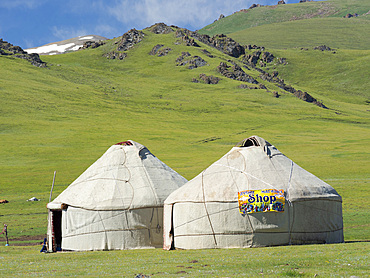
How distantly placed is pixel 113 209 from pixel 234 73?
11761 centimetres

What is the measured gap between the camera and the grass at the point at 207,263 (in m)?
9.89

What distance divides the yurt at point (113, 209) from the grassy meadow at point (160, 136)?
1.17m

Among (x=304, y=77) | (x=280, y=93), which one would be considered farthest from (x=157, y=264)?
(x=304, y=77)

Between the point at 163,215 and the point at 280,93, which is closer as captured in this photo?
the point at 163,215

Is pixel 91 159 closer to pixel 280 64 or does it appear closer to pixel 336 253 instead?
pixel 336 253

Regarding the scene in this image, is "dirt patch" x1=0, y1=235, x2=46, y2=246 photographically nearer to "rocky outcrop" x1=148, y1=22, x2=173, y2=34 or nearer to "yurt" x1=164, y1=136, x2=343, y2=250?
"yurt" x1=164, y1=136, x2=343, y2=250

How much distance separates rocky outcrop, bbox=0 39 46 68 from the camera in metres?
125

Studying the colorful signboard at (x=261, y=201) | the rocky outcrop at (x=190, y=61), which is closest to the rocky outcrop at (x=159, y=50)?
the rocky outcrop at (x=190, y=61)

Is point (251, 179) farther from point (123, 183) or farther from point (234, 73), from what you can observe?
point (234, 73)

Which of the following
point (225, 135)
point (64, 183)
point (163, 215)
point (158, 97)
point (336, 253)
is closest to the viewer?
point (336, 253)

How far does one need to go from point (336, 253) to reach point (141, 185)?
24.6 ft

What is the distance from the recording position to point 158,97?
10481 centimetres

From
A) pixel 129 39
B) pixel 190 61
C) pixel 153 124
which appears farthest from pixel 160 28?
pixel 153 124

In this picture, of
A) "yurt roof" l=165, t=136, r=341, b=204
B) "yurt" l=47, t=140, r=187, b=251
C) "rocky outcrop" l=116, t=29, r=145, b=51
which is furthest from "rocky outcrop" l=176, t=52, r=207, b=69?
"yurt roof" l=165, t=136, r=341, b=204
